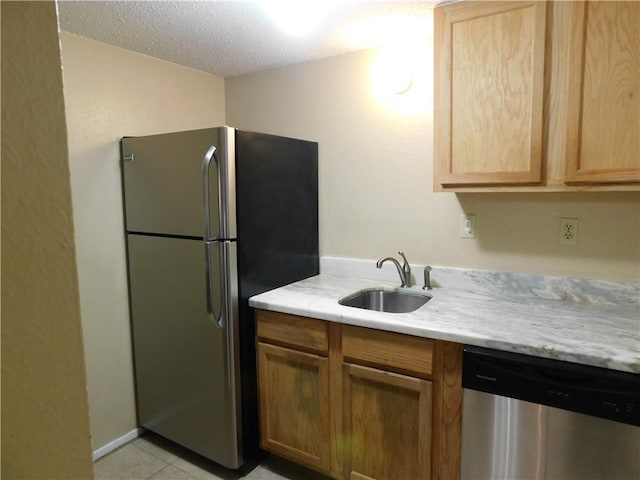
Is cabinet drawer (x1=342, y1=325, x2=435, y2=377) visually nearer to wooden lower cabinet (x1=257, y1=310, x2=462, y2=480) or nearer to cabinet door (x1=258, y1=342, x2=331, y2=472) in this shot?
wooden lower cabinet (x1=257, y1=310, x2=462, y2=480)

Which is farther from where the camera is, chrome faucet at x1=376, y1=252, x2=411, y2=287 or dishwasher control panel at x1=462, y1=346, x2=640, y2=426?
chrome faucet at x1=376, y1=252, x2=411, y2=287

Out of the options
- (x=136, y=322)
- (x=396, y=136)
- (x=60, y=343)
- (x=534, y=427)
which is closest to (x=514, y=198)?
(x=396, y=136)

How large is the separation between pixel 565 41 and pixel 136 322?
244 centimetres

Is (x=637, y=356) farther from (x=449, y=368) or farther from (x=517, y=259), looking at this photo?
(x=517, y=259)

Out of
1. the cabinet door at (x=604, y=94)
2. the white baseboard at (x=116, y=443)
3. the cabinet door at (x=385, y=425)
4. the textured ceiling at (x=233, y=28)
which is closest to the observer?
the cabinet door at (x=604, y=94)

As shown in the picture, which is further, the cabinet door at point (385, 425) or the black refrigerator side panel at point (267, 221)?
the black refrigerator side panel at point (267, 221)

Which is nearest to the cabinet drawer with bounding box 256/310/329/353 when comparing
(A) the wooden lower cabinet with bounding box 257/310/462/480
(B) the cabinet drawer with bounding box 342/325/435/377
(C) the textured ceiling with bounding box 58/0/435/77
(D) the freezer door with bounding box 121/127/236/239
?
(A) the wooden lower cabinet with bounding box 257/310/462/480

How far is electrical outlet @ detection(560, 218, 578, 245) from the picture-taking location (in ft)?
6.12

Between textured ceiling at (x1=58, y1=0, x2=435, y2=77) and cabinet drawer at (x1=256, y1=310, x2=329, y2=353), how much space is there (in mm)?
1370

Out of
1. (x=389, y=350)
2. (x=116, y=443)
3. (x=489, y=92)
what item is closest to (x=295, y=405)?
(x=389, y=350)

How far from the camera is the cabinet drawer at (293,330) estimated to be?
188 centimetres

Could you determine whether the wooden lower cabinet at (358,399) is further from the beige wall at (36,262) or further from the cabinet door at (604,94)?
Result: the beige wall at (36,262)

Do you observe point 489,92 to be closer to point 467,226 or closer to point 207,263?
point 467,226

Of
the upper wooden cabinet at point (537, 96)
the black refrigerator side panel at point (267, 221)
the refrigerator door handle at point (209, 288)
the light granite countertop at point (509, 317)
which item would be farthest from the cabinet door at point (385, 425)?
the upper wooden cabinet at point (537, 96)
